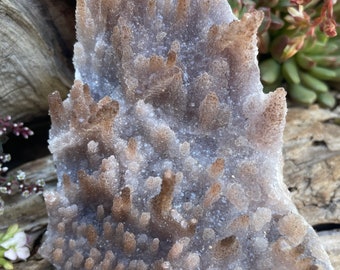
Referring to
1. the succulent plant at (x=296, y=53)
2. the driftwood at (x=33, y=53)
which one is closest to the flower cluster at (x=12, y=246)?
the driftwood at (x=33, y=53)

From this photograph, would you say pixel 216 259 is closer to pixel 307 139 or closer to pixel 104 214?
pixel 104 214

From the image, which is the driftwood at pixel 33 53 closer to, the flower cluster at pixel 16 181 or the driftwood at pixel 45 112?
the driftwood at pixel 45 112

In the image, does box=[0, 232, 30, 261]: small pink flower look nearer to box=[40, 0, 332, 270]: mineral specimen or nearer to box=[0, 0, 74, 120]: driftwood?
box=[40, 0, 332, 270]: mineral specimen

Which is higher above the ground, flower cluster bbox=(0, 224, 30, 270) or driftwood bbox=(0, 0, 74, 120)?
driftwood bbox=(0, 0, 74, 120)

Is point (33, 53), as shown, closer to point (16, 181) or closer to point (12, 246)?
point (16, 181)

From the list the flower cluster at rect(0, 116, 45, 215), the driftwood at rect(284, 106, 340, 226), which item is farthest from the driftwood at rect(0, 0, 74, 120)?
the driftwood at rect(284, 106, 340, 226)

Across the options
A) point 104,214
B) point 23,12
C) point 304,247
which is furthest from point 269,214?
point 23,12

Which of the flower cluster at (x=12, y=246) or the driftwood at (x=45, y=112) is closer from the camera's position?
the flower cluster at (x=12, y=246)
